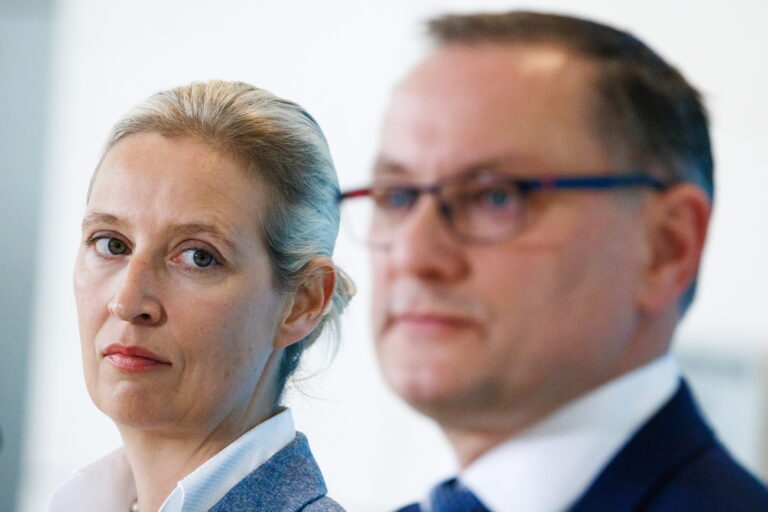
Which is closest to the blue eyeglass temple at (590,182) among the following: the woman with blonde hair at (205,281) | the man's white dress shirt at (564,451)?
the man's white dress shirt at (564,451)

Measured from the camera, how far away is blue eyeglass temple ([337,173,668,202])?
49 cm

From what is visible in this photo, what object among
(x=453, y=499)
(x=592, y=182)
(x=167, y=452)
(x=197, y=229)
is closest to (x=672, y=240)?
(x=592, y=182)

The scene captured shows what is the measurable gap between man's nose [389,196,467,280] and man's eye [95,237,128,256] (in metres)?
0.42

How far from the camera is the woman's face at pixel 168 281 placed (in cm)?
84

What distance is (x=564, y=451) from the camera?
0.54 metres

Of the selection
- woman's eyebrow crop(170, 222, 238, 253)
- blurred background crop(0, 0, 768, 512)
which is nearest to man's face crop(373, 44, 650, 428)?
woman's eyebrow crop(170, 222, 238, 253)

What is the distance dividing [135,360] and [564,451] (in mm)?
420

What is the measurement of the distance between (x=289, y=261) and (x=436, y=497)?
0.35 meters

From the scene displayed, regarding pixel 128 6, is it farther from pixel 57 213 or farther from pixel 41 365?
pixel 41 365

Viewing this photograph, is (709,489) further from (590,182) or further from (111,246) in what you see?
(111,246)

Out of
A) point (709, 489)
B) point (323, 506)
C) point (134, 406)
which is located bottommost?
Answer: point (323, 506)

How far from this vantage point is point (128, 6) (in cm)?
169

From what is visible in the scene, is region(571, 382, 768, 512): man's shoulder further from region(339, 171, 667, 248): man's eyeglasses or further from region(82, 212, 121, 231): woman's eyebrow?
region(82, 212, 121, 231): woman's eyebrow

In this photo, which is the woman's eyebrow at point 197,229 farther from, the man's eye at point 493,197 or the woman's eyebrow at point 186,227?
the man's eye at point 493,197
